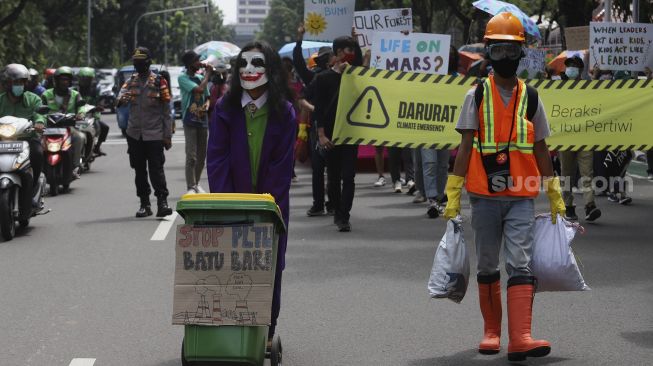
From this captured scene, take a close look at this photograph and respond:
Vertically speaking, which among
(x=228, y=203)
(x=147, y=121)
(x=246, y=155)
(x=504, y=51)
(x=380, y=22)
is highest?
(x=504, y=51)

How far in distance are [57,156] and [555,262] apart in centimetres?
1119

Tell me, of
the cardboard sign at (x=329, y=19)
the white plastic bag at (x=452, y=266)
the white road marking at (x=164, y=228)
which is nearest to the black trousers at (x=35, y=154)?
the white road marking at (x=164, y=228)

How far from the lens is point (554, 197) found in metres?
6.71

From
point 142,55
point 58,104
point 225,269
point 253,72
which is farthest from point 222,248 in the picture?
point 58,104

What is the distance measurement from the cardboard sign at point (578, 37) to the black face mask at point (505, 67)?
12.4 metres

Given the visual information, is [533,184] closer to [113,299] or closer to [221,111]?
[221,111]

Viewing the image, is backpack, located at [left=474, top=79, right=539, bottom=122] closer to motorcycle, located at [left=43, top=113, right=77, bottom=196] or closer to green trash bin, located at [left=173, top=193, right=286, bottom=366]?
green trash bin, located at [left=173, top=193, right=286, bottom=366]

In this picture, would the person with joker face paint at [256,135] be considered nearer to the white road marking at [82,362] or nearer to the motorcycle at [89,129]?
the white road marking at [82,362]

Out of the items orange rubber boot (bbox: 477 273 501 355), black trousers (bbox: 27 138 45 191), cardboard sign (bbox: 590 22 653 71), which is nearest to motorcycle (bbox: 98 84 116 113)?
cardboard sign (bbox: 590 22 653 71)

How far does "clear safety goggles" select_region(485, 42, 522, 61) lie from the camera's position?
6.52m

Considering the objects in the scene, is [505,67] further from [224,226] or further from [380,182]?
[380,182]

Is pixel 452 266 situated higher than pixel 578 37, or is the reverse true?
pixel 578 37

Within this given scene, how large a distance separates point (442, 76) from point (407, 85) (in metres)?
0.38

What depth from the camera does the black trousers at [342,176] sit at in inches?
489
